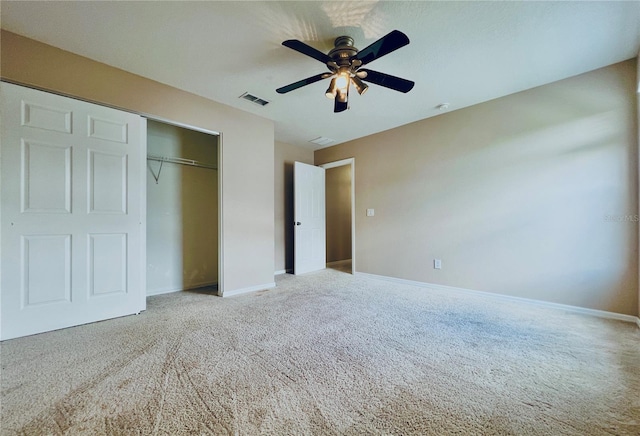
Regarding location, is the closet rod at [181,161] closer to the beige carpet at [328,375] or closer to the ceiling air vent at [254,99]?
the ceiling air vent at [254,99]

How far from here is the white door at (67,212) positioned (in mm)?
A: 2086

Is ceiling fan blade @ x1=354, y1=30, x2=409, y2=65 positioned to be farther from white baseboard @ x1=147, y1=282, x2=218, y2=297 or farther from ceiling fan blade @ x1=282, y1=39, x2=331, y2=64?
white baseboard @ x1=147, y1=282, x2=218, y2=297

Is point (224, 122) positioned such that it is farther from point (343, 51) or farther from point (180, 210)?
point (343, 51)

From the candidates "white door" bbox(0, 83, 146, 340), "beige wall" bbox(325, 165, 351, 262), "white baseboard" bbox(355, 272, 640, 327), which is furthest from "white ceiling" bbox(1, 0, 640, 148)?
"beige wall" bbox(325, 165, 351, 262)

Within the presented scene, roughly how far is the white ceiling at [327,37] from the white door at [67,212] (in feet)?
2.10

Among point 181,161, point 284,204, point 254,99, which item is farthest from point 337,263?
point 254,99

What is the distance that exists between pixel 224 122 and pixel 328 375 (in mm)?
3156

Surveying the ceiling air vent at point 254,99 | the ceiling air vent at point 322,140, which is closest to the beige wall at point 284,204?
the ceiling air vent at point 322,140

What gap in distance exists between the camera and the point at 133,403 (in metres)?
1.36

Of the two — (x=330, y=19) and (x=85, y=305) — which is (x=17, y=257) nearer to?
(x=85, y=305)

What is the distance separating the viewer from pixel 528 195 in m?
2.97

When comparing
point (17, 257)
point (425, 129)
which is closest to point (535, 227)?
point (425, 129)

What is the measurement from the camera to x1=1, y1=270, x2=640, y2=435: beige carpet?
1.23 metres

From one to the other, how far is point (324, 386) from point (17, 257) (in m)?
2.71
